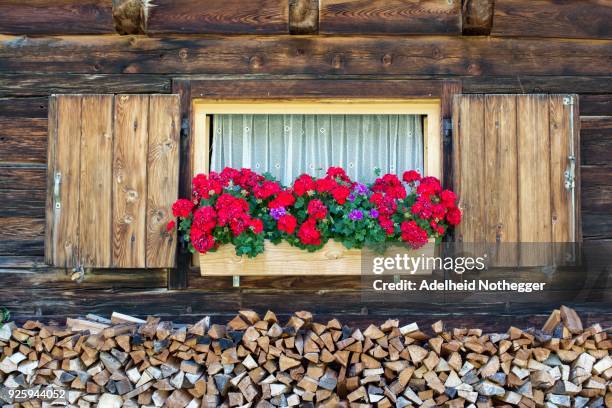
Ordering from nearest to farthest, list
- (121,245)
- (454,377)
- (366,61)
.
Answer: (454,377) → (121,245) → (366,61)


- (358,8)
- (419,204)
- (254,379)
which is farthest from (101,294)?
(358,8)

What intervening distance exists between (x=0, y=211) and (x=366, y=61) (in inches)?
104

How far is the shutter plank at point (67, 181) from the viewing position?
13.5 feet

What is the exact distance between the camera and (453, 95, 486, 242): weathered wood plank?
4.14 meters

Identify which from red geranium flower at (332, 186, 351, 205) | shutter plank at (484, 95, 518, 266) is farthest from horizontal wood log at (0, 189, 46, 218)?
shutter plank at (484, 95, 518, 266)

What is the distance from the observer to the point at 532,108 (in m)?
4.21

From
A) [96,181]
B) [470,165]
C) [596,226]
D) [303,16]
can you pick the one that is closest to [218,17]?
[303,16]

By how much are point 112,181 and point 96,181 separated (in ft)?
0.35

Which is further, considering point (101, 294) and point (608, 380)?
point (101, 294)

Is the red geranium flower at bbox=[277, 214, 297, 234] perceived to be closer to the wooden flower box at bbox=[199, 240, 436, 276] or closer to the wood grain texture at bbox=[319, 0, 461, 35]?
the wooden flower box at bbox=[199, 240, 436, 276]

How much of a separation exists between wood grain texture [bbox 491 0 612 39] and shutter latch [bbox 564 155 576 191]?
900mm

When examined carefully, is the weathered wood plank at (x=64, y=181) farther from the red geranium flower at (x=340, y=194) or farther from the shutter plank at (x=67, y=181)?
the red geranium flower at (x=340, y=194)

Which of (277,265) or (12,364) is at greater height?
(277,265)

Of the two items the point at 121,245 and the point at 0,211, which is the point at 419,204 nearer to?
the point at 121,245
